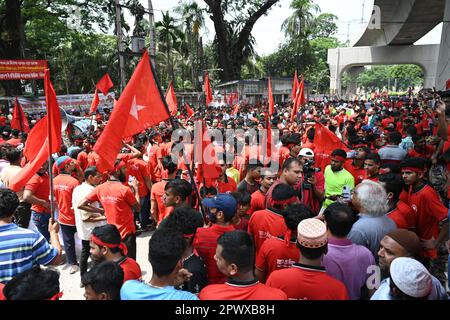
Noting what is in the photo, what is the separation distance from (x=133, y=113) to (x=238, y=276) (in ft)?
6.42

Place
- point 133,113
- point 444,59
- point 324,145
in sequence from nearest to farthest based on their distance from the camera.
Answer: point 133,113 < point 324,145 < point 444,59

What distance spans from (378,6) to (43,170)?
2276 centimetres

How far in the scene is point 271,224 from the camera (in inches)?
127

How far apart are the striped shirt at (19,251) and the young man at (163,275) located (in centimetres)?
108

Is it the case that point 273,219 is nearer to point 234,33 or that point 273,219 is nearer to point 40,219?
point 40,219

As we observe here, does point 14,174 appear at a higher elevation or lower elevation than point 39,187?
higher

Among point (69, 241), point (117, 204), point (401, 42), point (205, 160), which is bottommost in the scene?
point (69, 241)

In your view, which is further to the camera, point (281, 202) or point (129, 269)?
point (281, 202)

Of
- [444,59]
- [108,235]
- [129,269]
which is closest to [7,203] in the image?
[108,235]

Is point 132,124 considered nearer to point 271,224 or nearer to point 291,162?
point 271,224

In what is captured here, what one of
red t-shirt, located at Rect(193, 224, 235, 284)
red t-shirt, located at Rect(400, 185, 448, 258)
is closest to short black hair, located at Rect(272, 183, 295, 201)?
red t-shirt, located at Rect(193, 224, 235, 284)

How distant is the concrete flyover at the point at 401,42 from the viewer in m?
19.3

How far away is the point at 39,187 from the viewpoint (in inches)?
197
